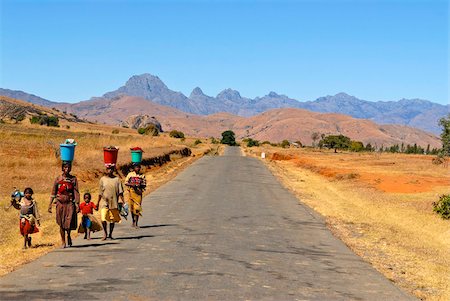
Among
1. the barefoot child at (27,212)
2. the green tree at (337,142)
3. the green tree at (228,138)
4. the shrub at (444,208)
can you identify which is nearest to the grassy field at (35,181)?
the barefoot child at (27,212)

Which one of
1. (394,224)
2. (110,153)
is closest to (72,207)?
(110,153)

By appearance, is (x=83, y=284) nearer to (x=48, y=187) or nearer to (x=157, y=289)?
(x=157, y=289)

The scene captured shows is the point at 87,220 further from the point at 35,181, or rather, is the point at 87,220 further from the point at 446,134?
the point at 446,134

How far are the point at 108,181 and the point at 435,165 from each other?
164ft

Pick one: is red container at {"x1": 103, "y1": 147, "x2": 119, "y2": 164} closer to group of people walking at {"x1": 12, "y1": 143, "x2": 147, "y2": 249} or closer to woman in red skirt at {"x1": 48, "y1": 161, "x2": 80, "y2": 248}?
group of people walking at {"x1": 12, "y1": 143, "x2": 147, "y2": 249}

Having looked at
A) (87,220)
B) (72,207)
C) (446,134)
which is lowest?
(87,220)

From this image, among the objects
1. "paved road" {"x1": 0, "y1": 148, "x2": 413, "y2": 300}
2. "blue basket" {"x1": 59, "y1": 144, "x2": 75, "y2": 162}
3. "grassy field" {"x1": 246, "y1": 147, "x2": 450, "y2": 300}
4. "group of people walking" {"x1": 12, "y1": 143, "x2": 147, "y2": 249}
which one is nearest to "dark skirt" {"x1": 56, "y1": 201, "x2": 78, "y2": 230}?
"group of people walking" {"x1": 12, "y1": 143, "x2": 147, "y2": 249}

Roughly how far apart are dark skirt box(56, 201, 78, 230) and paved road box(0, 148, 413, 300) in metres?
0.54

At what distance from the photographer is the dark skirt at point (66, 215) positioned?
484 inches

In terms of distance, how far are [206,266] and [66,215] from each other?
361cm

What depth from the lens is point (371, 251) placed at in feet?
47.0

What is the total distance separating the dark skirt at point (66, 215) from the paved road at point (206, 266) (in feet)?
1.76

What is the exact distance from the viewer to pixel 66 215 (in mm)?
12383

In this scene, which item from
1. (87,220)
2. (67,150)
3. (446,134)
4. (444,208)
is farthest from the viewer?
(446,134)
